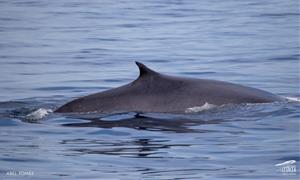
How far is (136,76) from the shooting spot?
54.9 feet

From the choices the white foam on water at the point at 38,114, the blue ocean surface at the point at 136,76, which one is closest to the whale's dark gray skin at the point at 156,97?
the blue ocean surface at the point at 136,76

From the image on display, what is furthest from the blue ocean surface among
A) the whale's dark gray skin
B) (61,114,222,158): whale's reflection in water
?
the whale's dark gray skin

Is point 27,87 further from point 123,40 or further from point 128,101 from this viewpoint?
point 123,40

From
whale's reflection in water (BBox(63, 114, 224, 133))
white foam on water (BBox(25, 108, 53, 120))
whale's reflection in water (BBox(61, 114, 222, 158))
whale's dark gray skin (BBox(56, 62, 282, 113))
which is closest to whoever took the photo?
whale's reflection in water (BBox(61, 114, 222, 158))

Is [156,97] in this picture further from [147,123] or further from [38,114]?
[38,114]

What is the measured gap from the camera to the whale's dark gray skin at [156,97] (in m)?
10.8

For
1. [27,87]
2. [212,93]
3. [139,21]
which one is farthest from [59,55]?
[212,93]

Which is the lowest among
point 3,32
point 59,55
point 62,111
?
point 62,111

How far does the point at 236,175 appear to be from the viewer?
26.1 feet

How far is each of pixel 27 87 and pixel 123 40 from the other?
8.45m

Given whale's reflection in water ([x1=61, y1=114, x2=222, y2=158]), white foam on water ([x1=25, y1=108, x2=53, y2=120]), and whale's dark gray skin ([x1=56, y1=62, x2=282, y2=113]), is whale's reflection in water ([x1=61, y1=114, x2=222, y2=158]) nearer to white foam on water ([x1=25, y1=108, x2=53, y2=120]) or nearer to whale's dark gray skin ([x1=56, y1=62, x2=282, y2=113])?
whale's dark gray skin ([x1=56, y1=62, x2=282, y2=113])

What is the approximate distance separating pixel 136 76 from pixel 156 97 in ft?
19.3

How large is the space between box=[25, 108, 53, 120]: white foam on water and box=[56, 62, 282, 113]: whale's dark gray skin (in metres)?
0.43

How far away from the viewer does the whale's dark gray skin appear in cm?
1076
